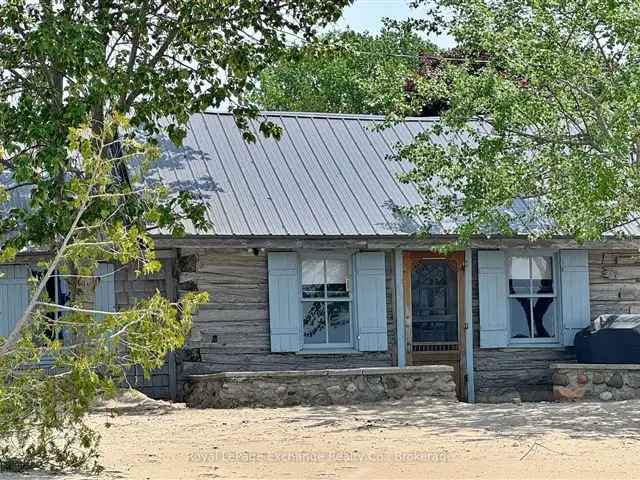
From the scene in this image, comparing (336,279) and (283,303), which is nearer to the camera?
(283,303)

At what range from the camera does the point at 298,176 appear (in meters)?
17.7

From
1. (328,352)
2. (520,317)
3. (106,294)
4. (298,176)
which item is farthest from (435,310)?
(106,294)

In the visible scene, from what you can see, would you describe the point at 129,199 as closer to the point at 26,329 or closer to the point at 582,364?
the point at 26,329

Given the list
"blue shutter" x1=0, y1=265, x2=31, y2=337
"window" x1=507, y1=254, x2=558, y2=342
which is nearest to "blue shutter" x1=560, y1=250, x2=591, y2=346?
"window" x1=507, y1=254, x2=558, y2=342

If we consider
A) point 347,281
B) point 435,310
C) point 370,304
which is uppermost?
point 347,281

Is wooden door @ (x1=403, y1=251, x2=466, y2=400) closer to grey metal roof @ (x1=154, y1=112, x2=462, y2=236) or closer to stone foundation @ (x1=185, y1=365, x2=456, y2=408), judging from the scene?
grey metal roof @ (x1=154, y1=112, x2=462, y2=236)

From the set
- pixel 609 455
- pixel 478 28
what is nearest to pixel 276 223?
pixel 478 28

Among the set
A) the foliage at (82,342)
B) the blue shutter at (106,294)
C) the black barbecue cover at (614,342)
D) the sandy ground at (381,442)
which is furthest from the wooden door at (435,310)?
the foliage at (82,342)

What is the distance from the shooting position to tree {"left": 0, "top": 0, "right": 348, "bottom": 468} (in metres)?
9.43

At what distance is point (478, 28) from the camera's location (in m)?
14.1

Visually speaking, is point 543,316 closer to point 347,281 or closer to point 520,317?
point 520,317

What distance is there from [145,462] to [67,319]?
72.2 inches

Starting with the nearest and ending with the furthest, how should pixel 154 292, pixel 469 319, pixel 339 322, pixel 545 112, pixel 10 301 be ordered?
1. pixel 545 112
2. pixel 10 301
3. pixel 154 292
4. pixel 339 322
5. pixel 469 319

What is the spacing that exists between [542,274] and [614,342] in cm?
179
